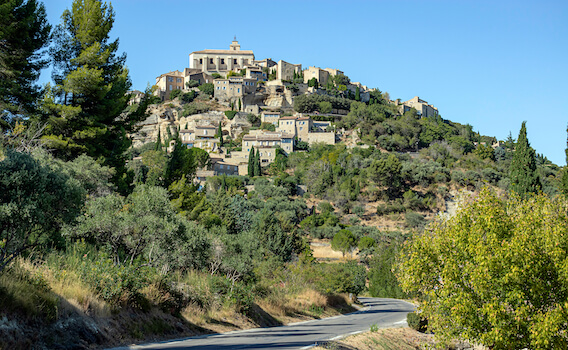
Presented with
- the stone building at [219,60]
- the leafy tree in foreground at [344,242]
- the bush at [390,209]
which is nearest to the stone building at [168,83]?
the stone building at [219,60]

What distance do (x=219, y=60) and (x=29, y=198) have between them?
13569cm

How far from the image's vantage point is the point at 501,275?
12.8 metres

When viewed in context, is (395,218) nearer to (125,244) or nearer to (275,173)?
(275,173)

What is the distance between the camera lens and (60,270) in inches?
407

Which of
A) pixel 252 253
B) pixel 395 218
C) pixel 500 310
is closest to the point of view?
pixel 500 310

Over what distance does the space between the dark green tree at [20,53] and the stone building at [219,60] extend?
11726cm

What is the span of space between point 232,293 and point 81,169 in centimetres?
A: 718

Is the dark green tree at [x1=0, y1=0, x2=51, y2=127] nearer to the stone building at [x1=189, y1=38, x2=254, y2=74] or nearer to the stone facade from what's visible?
the stone facade

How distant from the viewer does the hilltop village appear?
10481 cm

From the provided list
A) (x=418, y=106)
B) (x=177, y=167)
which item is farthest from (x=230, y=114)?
(x=177, y=167)

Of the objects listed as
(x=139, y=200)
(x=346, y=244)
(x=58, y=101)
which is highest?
(x=58, y=101)

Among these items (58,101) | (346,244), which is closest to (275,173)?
(346,244)

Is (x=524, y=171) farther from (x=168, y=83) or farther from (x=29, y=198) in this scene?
(x=168, y=83)

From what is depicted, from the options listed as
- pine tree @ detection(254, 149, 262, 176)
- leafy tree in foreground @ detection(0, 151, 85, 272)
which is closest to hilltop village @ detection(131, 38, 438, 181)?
pine tree @ detection(254, 149, 262, 176)
